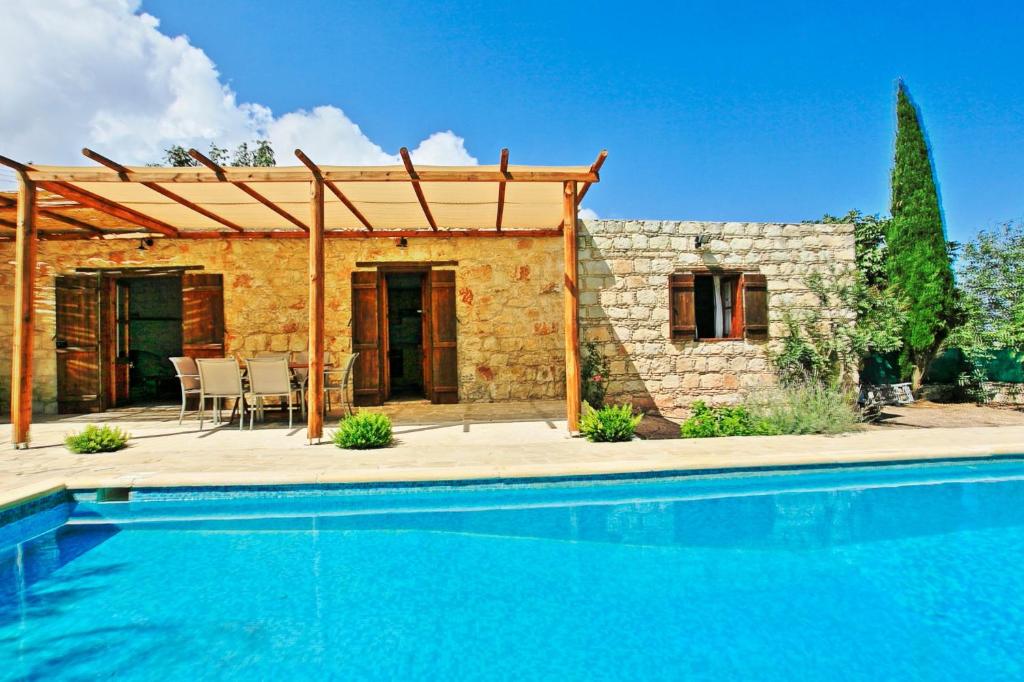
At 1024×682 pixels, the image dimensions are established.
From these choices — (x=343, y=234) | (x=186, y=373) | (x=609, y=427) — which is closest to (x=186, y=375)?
(x=186, y=373)

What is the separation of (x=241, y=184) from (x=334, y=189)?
2.74 ft

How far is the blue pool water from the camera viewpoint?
6.70ft

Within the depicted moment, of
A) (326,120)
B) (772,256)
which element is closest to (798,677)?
(772,256)

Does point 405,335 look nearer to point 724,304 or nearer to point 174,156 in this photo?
point 724,304

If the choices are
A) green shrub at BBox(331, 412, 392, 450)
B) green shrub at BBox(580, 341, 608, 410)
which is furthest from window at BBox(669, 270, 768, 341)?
green shrub at BBox(331, 412, 392, 450)

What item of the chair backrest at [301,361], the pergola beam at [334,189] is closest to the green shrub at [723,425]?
the pergola beam at [334,189]

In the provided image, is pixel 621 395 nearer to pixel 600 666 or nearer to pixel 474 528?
pixel 474 528

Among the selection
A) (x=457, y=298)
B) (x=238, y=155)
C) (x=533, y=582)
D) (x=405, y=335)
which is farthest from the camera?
(x=238, y=155)

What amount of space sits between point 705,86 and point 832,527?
8.73m

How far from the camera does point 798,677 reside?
193cm

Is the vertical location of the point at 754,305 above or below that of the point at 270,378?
above

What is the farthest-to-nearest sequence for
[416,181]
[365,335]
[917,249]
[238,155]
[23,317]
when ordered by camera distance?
[238,155]
[917,249]
[365,335]
[416,181]
[23,317]

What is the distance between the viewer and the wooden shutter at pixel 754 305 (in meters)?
7.71

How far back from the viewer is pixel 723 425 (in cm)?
534
